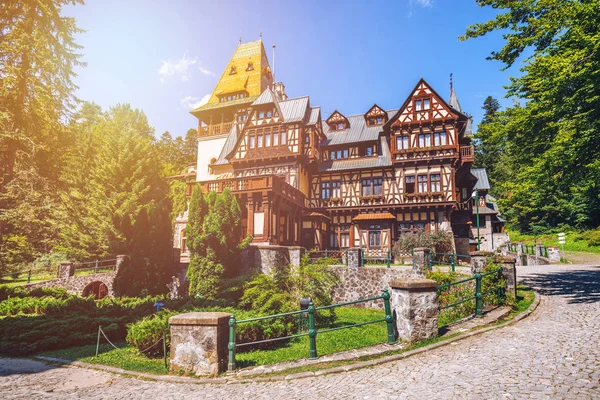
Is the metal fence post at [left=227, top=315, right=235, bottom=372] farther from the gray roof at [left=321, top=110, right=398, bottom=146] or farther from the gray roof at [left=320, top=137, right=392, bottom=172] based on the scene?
the gray roof at [left=321, top=110, right=398, bottom=146]

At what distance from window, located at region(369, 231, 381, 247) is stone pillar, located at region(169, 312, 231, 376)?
21.1m

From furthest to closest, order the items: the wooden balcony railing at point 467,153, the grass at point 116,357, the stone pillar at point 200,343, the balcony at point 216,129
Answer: the balcony at point 216,129 < the wooden balcony railing at point 467,153 < the grass at point 116,357 < the stone pillar at point 200,343

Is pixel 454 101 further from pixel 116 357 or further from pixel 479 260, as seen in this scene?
pixel 116 357

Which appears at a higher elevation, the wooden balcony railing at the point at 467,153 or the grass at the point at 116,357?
the wooden balcony railing at the point at 467,153

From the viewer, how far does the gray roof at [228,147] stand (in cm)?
3116

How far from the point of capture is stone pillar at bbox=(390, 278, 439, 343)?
7148 millimetres

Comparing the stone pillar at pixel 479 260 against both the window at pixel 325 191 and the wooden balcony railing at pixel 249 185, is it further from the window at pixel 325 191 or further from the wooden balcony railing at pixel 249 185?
the window at pixel 325 191

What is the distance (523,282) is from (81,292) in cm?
2447

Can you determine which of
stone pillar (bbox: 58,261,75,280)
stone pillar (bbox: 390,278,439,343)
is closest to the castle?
stone pillar (bbox: 58,261,75,280)

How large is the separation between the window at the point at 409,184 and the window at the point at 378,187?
6.28 ft

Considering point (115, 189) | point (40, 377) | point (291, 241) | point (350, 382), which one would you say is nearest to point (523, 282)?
point (350, 382)

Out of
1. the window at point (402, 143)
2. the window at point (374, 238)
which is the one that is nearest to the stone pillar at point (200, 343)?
the window at point (374, 238)

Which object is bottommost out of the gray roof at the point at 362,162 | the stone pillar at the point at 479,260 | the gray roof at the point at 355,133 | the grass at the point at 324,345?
the grass at the point at 324,345

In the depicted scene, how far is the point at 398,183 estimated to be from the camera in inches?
1070
